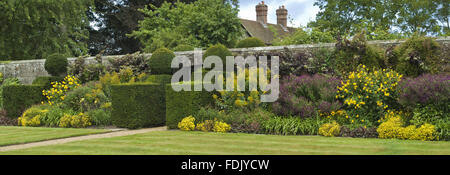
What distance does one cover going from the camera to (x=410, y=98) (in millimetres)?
8523

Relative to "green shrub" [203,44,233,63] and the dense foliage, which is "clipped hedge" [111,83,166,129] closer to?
"green shrub" [203,44,233,63]

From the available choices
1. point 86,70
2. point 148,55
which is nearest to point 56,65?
point 86,70

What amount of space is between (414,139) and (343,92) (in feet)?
7.02

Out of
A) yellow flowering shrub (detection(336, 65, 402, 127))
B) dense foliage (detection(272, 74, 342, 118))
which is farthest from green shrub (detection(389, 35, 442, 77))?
dense foliage (detection(272, 74, 342, 118))

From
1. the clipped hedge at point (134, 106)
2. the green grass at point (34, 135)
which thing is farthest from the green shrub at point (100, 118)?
the green grass at point (34, 135)

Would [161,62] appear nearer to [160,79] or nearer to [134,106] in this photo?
[160,79]

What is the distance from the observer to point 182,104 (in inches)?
409

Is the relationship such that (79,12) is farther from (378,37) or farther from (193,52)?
(378,37)

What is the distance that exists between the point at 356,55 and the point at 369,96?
2167 millimetres

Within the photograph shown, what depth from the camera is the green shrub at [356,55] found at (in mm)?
11141

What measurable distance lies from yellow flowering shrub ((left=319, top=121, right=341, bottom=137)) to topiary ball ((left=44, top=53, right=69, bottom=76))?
10690mm

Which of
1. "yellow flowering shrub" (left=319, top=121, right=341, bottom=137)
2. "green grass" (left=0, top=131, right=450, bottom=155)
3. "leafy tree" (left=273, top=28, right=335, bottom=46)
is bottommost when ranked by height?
"green grass" (left=0, top=131, right=450, bottom=155)

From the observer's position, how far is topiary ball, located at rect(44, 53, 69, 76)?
15.8 metres
